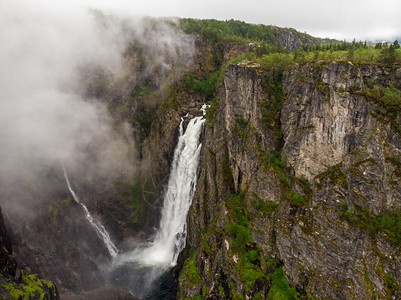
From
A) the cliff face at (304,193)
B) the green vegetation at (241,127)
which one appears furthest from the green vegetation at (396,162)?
the green vegetation at (241,127)

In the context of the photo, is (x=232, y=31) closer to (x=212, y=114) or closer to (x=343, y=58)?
(x=212, y=114)

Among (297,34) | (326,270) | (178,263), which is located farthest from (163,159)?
(297,34)

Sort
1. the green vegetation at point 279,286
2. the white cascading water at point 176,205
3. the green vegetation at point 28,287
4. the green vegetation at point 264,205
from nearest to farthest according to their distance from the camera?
the green vegetation at point 279,286 < the green vegetation at point 264,205 < the green vegetation at point 28,287 < the white cascading water at point 176,205

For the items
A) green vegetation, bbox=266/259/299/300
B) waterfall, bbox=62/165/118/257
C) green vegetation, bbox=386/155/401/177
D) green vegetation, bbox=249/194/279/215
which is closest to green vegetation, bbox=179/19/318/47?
green vegetation, bbox=249/194/279/215

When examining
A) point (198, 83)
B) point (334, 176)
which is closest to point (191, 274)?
point (334, 176)

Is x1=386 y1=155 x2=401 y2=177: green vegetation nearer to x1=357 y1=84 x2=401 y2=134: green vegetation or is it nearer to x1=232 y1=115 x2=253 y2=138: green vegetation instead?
x1=357 y1=84 x2=401 y2=134: green vegetation

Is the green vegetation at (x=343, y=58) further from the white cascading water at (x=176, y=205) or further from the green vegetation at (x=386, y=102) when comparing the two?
the white cascading water at (x=176, y=205)
